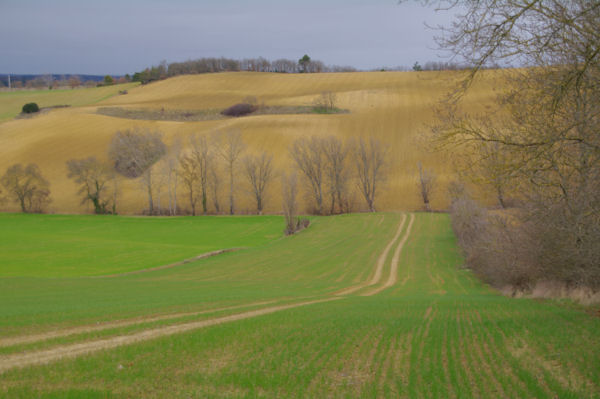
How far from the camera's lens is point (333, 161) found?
2904 inches

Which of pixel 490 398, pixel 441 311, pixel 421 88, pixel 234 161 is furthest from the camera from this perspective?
pixel 421 88

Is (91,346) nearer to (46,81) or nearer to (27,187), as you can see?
(27,187)

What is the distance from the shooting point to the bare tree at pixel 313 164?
7256 cm

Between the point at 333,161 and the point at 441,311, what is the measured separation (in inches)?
2344

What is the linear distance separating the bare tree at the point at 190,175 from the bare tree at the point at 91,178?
12.3 metres

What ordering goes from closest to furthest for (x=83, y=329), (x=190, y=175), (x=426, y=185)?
(x=83, y=329), (x=426, y=185), (x=190, y=175)

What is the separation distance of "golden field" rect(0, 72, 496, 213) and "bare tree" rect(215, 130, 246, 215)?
158 cm

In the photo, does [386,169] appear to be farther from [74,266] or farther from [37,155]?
[37,155]

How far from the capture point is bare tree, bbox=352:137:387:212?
7300 cm

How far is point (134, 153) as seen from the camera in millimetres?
84750

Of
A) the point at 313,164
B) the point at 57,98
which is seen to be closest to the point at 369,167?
the point at 313,164

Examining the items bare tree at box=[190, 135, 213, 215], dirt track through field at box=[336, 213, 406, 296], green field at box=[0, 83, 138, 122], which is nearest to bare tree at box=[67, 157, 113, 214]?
bare tree at box=[190, 135, 213, 215]

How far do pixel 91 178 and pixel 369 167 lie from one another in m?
46.4

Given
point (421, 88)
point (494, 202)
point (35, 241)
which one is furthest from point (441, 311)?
point (421, 88)
